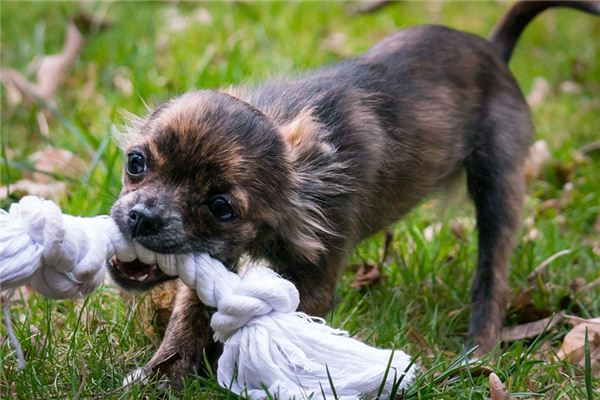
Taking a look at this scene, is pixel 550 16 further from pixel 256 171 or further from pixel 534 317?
pixel 256 171

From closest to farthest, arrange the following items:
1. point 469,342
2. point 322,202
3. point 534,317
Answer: point 322,202, point 469,342, point 534,317

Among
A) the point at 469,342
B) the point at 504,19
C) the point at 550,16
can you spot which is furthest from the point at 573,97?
the point at 469,342

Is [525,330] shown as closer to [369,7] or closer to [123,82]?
[123,82]

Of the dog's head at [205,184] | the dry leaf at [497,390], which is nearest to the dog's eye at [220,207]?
the dog's head at [205,184]

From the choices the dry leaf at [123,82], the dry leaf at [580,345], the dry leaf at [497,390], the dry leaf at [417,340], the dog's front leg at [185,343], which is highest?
the dry leaf at [497,390]

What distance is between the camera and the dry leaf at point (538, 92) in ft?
23.0

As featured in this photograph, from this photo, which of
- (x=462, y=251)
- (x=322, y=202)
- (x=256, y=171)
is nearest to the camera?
(x=256, y=171)

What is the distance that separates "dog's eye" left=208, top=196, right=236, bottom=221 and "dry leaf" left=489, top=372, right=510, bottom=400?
1.04 meters

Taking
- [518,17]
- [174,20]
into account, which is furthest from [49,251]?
[174,20]

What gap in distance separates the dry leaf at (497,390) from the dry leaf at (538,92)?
3.99 m

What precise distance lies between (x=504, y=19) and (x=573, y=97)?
2022 mm

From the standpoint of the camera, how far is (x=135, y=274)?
338 cm

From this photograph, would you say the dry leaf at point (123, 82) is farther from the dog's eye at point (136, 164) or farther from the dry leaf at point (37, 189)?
the dog's eye at point (136, 164)

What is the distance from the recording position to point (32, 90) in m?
6.15
